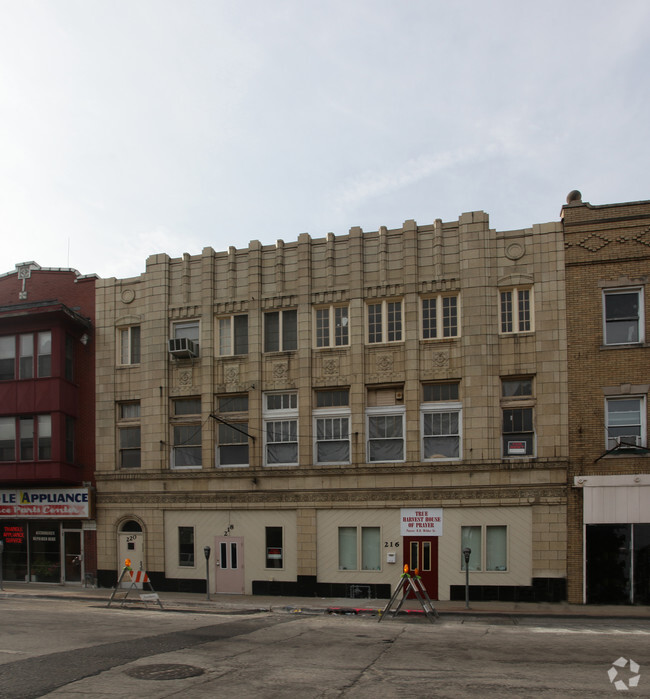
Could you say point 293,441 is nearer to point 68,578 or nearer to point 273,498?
point 273,498

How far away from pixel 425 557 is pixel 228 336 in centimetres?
1021

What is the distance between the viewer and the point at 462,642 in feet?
48.9

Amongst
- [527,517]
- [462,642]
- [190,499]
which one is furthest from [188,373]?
[462,642]

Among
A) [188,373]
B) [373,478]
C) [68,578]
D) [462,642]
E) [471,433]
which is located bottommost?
[68,578]

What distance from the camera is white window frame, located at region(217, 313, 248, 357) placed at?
26.3 meters

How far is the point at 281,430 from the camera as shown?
25234 millimetres

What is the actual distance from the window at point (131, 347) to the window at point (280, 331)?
210 inches

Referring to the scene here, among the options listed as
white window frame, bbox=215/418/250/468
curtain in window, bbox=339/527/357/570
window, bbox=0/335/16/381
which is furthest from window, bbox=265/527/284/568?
window, bbox=0/335/16/381

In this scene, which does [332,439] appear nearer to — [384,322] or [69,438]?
[384,322]

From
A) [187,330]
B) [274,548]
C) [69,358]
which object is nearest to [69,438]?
[69,358]

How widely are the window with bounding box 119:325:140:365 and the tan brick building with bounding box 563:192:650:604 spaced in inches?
610

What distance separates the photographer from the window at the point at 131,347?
2781cm

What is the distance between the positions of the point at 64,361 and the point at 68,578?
8.16 meters

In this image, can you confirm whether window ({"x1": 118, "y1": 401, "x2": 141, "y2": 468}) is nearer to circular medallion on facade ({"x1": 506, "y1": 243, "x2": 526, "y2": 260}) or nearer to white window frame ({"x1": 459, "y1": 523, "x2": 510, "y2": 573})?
white window frame ({"x1": 459, "y1": 523, "x2": 510, "y2": 573})
